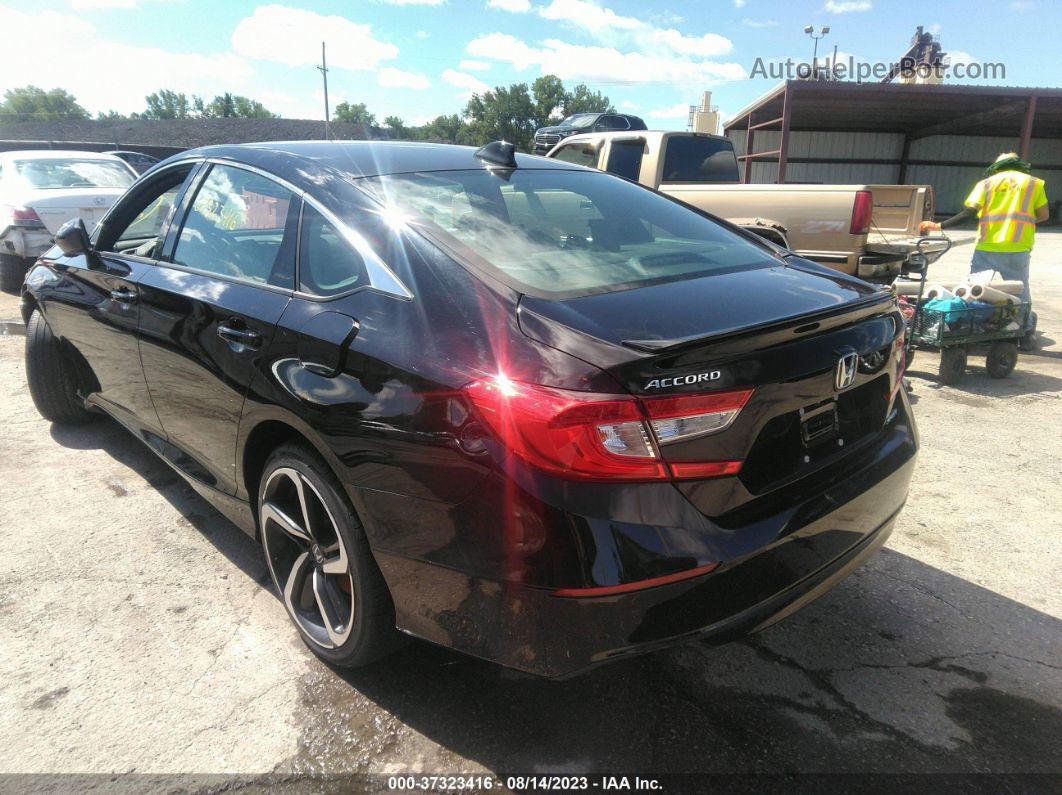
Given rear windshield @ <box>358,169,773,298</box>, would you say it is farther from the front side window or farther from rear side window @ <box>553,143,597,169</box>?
rear side window @ <box>553,143,597,169</box>

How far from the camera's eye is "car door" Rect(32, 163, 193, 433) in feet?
10.5

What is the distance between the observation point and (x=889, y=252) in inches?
293

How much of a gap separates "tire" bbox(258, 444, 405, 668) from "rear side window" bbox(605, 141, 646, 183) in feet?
23.4

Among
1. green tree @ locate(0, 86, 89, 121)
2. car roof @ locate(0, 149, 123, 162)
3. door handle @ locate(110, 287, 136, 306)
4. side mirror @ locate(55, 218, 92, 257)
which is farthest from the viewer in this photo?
green tree @ locate(0, 86, 89, 121)

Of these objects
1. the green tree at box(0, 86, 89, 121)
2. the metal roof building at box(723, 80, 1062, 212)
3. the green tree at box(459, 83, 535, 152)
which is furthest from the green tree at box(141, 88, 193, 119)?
the metal roof building at box(723, 80, 1062, 212)

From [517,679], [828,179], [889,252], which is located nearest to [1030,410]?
[889,252]

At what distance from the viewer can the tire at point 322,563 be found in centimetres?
211

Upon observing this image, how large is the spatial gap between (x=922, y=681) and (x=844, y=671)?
0.24 meters

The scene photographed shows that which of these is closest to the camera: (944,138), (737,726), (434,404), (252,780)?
(434,404)

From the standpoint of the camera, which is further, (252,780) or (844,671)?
(844,671)

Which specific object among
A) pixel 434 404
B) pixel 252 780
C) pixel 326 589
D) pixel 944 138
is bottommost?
pixel 252 780

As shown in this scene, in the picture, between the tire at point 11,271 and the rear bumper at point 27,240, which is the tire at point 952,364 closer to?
the rear bumper at point 27,240

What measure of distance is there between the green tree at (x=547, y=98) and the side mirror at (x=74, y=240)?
8681cm

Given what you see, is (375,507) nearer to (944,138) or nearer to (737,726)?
(737,726)
